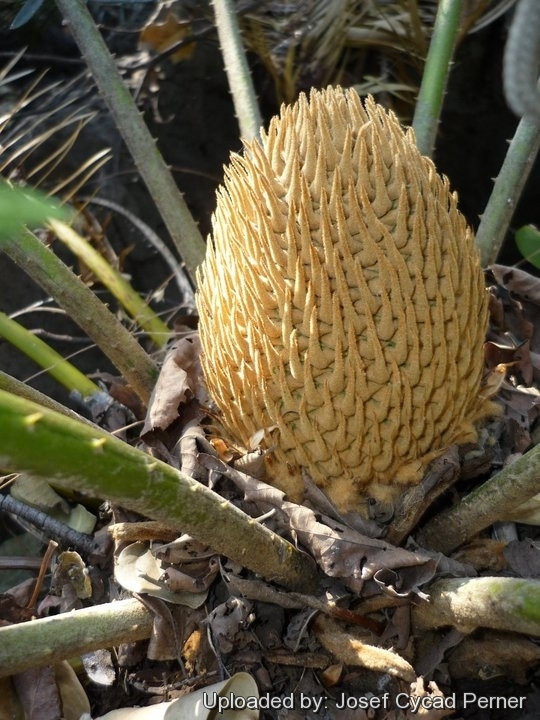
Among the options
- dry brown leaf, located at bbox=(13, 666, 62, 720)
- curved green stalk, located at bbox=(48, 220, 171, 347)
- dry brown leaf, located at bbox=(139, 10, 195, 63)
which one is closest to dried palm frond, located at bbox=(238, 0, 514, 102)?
dry brown leaf, located at bbox=(139, 10, 195, 63)

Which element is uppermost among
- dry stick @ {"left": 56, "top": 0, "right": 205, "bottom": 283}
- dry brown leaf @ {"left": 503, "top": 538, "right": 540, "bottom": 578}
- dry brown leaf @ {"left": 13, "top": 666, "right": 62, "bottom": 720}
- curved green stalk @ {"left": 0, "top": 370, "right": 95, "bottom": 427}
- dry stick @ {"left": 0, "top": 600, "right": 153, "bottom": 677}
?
dry stick @ {"left": 56, "top": 0, "right": 205, "bottom": 283}

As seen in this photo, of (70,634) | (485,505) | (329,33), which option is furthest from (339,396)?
(329,33)

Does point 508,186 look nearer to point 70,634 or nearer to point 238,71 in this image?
point 238,71

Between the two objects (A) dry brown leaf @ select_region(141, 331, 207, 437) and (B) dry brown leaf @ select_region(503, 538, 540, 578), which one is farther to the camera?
(A) dry brown leaf @ select_region(141, 331, 207, 437)

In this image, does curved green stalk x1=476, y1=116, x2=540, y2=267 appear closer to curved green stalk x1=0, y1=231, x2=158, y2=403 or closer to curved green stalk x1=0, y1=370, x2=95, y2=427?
curved green stalk x1=0, y1=231, x2=158, y2=403

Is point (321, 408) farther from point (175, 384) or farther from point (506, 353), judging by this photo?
point (506, 353)

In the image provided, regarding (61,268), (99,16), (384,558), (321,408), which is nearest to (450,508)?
(384,558)
